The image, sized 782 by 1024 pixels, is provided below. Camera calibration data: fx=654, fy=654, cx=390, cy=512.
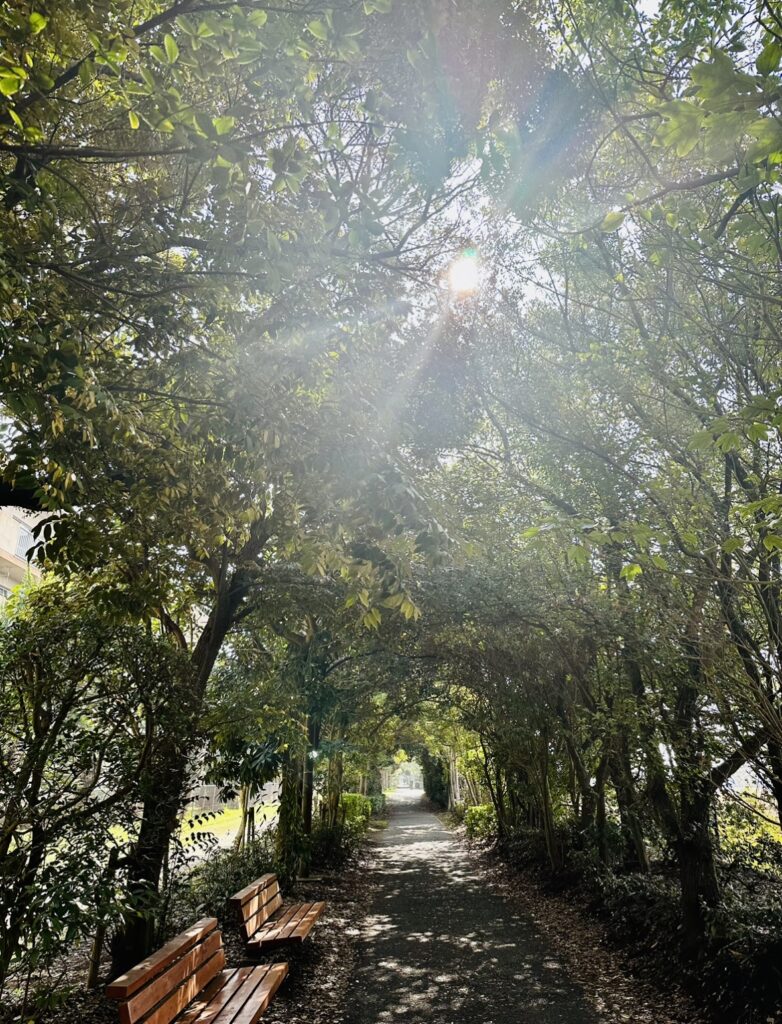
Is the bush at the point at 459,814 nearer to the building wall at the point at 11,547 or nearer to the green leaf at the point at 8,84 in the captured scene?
the building wall at the point at 11,547

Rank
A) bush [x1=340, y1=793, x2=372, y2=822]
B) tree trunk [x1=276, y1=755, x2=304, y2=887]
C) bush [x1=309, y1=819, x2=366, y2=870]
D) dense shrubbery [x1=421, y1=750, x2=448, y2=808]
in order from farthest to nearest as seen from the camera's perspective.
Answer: dense shrubbery [x1=421, y1=750, x2=448, y2=808] < bush [x1=340, y1=793, x2=372, y2=822] < bush [x1=309, y1=819, x2=366, y2=870] < tree trunk [x1=276, y1=755, x2=304, y2=887]

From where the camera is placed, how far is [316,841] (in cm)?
1401

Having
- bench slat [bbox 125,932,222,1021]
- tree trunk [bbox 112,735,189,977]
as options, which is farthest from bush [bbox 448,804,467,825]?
bench slat [bbox 125,932,222,1021]

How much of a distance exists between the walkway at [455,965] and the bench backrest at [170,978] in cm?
145

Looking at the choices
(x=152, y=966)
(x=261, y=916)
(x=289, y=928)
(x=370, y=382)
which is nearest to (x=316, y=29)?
(x=370, y=382)

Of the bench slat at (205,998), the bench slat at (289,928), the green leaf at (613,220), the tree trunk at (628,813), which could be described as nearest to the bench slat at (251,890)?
the bench slat at (289,928)

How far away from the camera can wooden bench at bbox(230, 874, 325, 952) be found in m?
6.12

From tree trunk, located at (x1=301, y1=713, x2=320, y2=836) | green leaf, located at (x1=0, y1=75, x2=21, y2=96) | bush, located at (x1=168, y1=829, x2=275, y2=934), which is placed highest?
green leaf, located at (x1=0, y1=75, x2=21, y2=96)

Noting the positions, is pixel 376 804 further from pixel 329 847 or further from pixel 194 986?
pixel 194 986

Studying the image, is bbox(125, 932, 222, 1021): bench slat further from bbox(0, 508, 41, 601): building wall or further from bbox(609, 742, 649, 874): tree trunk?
bbox(0, 508, 41, 601): building wall

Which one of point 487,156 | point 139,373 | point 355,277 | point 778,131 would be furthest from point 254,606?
point 778,131

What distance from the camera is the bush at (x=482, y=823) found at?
19.2m

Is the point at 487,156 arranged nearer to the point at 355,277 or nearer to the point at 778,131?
the point at 355,277

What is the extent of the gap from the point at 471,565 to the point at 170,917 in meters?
5.33
